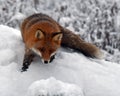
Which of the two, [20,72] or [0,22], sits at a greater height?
[20,72]

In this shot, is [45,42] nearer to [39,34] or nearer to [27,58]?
[39,34]

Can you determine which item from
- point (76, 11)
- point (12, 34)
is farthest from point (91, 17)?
point (12, 34)

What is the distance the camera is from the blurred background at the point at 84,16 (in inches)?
341

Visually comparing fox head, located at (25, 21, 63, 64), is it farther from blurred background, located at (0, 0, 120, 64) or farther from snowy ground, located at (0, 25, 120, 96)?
blurred background, located at (0, 0, 120, 64)

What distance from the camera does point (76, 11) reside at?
365 inches

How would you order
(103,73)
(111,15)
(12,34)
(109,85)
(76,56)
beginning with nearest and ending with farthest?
(109,85)
(103,73)
(76,56)
(12,34)
(111,15)

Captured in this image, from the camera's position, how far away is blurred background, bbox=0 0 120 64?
866cm

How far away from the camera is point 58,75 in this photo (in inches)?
171

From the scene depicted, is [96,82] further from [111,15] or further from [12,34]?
[111,15]

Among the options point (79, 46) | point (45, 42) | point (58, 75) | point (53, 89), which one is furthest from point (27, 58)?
point (53, 89)

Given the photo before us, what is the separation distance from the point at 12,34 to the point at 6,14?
394cm

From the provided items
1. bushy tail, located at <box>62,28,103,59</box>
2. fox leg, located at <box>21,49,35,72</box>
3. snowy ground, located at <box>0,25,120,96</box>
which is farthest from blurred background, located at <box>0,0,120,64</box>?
fox leg, located at <box>21,49,35,72</box>

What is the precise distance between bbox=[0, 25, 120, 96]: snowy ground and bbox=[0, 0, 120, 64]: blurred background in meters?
3.64

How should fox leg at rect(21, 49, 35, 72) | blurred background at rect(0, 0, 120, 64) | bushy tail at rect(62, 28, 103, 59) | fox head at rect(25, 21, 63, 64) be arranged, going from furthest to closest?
blurred background at rect(0, 0, 120, 64)
bushy tail at rect(62, 28, 103, 59)
fox head at rect(25, 21, 63, 64)
fox leg at rect(21, 49, 35, 72)
